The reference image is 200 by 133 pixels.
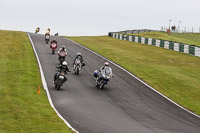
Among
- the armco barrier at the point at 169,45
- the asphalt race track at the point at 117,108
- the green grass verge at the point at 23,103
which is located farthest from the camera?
the armco barrier at the point at 169,45

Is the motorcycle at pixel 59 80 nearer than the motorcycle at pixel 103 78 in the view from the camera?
Yes

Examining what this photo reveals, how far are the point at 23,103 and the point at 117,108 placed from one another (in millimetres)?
4890

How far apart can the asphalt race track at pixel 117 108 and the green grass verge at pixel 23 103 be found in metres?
0.82

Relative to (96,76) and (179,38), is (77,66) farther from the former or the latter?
(179,38)

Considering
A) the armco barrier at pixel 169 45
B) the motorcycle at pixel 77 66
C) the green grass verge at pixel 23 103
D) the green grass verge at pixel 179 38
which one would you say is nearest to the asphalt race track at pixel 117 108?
the motorcycle at pixel 77 66

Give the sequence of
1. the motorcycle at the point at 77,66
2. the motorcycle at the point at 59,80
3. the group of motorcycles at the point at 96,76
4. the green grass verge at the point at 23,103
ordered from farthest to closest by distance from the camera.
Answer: the motorcycle at the point at 77,66 < the group of motorcycles at the point at 96,76 < the motorcycle at the point at 59,80 < the green grass verge at the point at 23,103

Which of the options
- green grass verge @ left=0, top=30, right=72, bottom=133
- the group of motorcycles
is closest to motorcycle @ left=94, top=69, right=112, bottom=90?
the group of motorcycles

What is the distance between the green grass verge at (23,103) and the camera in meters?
12.6

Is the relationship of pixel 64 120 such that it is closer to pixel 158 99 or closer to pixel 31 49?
pixel 158 99

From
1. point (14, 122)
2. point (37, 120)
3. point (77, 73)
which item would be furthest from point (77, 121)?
point (77, 73)

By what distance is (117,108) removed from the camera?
18219mm

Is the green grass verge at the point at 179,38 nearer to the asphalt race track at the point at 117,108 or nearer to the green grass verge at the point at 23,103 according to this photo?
the asphalt race track at the point at 117,108

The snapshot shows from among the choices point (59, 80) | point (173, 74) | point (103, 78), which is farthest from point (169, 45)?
point (59, 80)

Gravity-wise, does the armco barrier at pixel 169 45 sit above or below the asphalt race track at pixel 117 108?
above
